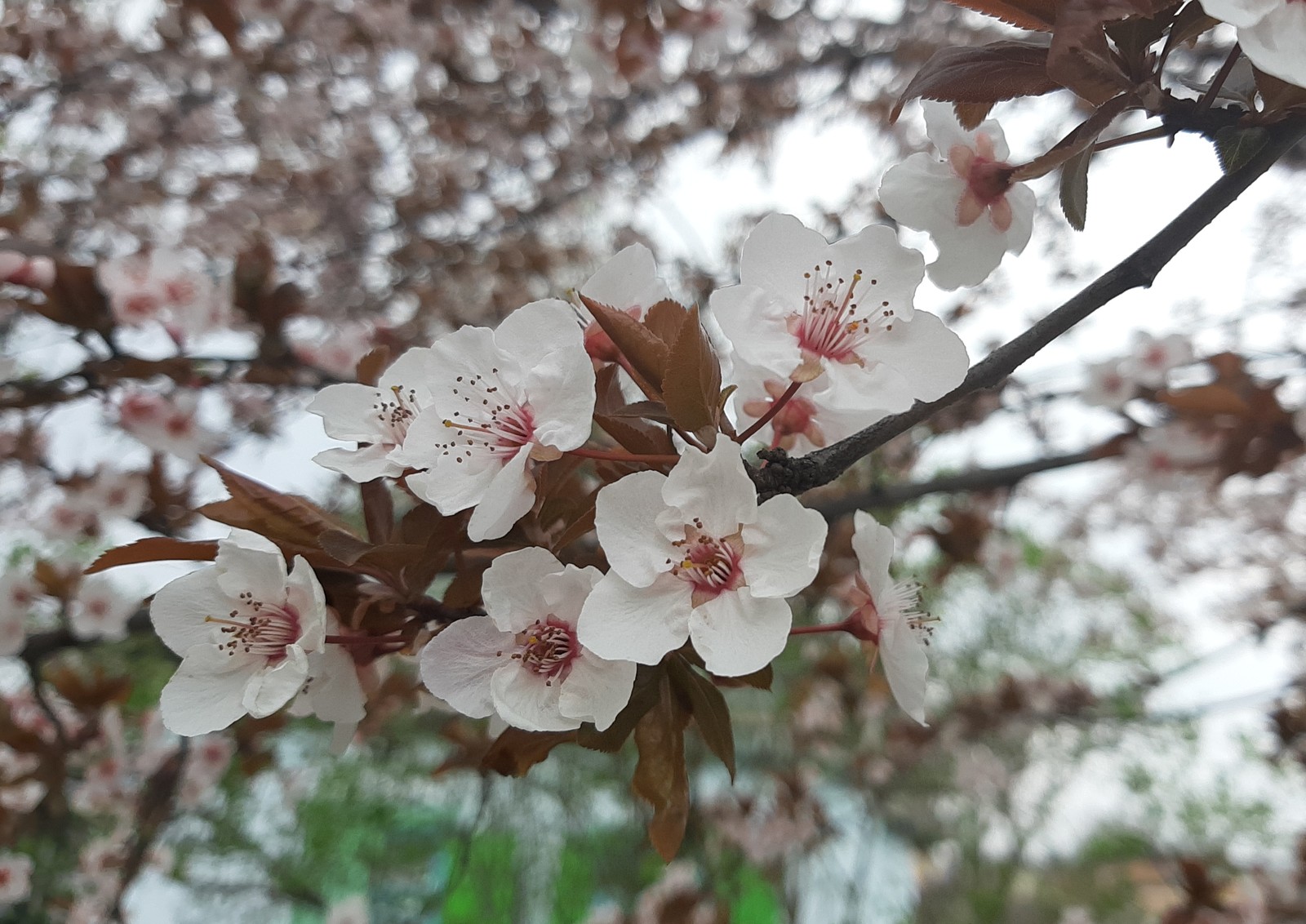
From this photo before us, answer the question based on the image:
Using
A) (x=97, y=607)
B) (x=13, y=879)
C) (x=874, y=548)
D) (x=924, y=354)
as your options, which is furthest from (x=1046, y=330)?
(x=13, y=879)

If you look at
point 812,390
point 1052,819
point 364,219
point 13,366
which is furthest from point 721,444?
point 1052,819

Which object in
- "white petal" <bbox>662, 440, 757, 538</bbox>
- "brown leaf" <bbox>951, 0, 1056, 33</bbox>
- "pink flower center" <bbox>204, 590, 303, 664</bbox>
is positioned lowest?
"pink flower center" <bbox>204, 590, 303, 664</bbox>

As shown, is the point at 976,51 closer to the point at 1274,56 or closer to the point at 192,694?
the point at 1274,56

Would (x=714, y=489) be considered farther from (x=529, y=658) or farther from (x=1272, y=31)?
(x=1272, y=31)

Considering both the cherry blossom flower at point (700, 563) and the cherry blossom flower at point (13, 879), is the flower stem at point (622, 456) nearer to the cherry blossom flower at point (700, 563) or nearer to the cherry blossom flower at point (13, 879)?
the cherry blossom flower at point (700, 563)

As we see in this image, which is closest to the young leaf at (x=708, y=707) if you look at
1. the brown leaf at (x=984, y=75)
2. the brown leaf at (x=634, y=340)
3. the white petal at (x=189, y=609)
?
the brown leaf at (x=634, y=340)

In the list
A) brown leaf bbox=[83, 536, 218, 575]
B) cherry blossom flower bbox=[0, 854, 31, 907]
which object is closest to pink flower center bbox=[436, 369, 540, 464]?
brown leaf bbox=[83, 536, 218, 575]

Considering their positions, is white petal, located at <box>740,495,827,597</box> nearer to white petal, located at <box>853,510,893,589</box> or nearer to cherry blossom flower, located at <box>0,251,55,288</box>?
white petal, located at <box>853,510,893,589</box>
